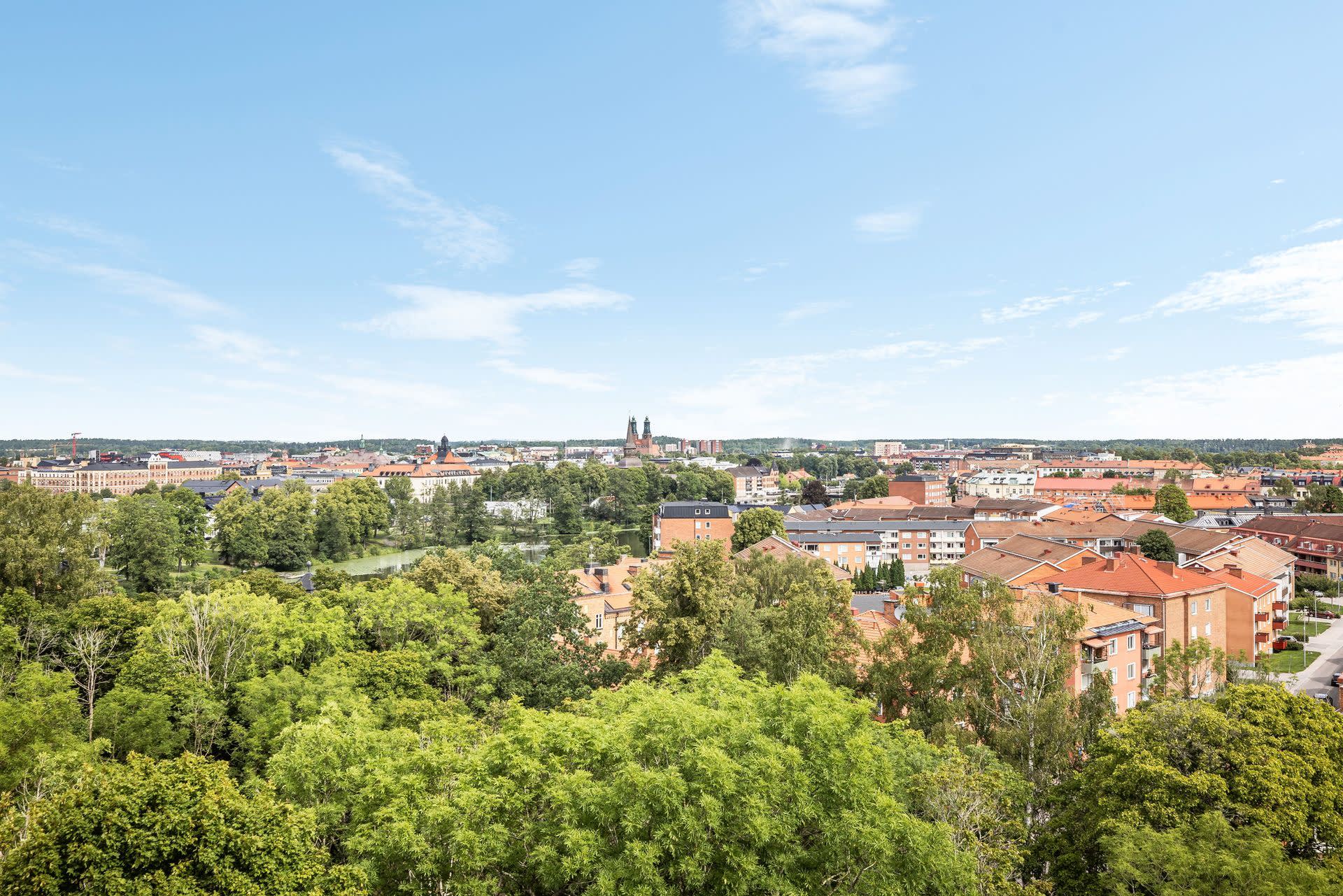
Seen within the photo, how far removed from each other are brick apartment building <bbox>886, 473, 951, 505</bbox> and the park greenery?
9949cm

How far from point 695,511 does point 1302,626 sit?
53.2 meters

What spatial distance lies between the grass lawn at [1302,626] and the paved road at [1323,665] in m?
0.51

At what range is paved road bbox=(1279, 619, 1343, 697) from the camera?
121 feet

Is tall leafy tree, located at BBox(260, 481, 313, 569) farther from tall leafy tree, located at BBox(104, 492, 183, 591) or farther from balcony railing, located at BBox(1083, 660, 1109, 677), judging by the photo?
balcony railing, located at BBox(1083, 660, 1109, 677)

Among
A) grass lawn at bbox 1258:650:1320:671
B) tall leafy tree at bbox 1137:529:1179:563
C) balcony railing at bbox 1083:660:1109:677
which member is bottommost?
grass lawn at bbox 1258:650:1320:671

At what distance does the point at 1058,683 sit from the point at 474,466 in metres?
175

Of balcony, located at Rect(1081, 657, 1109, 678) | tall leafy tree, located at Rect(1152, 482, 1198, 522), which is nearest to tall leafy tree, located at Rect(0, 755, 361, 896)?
balcony, located at Rect(1081, 657, 1109, 678)

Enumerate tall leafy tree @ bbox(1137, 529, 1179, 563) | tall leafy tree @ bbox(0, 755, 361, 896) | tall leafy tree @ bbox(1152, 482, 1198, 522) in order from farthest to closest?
tall leafy tree @ bbox(1152, 482, 1198, 522) < tall leafy tree @ bbox(1137, 529, 1179, 563) < tall leafy tree @ bbox(0, 755, 361, 896)

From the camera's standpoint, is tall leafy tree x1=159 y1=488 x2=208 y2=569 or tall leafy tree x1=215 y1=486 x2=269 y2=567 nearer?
tall leafy tree x1=159 y1=488 x2=208 y2=569

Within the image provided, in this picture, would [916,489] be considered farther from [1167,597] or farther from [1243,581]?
[1167,597]

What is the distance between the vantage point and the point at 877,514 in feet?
317

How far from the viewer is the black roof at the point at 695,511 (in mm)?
83250

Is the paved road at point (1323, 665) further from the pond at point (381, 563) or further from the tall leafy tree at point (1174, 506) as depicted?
the pond at point (381, 563)

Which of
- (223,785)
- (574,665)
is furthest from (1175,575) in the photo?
(223,785)
